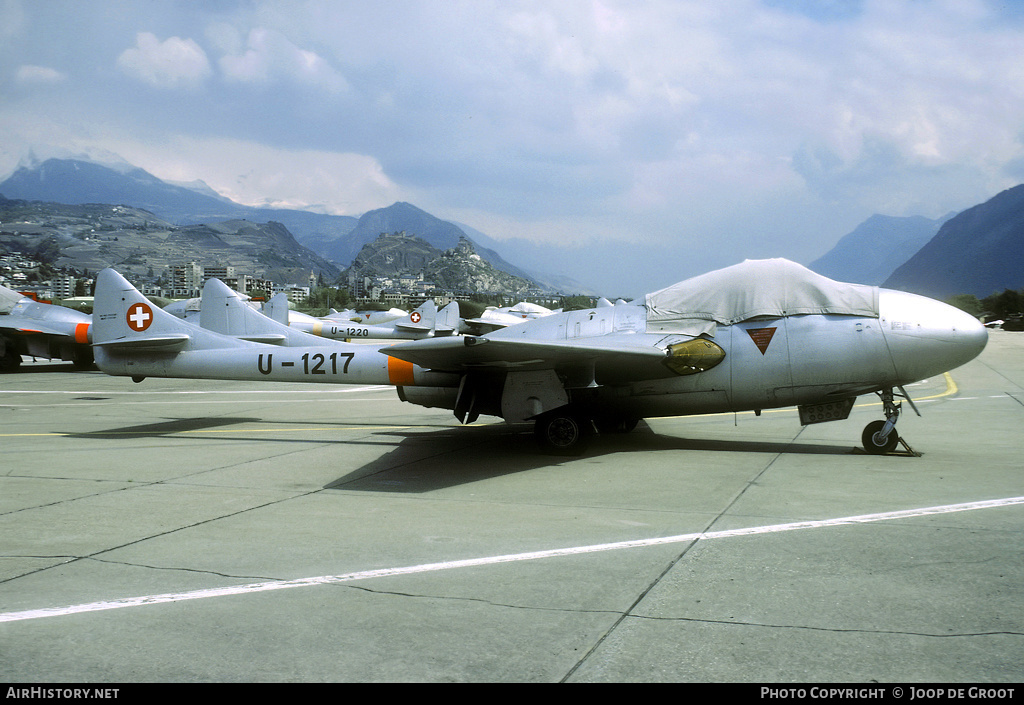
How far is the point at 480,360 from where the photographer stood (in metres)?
9.95

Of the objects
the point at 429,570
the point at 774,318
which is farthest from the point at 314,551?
the point at 774,318

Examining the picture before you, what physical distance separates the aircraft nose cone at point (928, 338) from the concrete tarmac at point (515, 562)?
4.34 ft

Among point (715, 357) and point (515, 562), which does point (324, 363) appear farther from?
point (515, 562)

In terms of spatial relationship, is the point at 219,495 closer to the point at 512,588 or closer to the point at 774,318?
the point at 512,588

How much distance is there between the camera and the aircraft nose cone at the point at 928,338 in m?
10.3

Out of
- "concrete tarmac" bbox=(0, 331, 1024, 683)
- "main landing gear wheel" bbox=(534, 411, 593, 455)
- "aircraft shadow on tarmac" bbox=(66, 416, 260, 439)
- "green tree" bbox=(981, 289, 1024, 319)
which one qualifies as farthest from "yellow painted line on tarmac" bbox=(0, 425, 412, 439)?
"green tree" bbox=(981, 289, 1024, 319)

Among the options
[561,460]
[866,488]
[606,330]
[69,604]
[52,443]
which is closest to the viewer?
[69,604]

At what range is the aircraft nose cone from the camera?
10266 millimetres

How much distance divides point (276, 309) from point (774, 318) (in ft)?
85.4

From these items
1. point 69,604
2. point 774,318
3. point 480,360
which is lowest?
point 69,604

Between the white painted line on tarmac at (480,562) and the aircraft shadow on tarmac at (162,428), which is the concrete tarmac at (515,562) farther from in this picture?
the aircraft shadow on tarmac at (162,428)

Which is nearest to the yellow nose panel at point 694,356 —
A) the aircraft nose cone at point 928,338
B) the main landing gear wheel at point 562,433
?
the main landing gear wheel at point 562,433

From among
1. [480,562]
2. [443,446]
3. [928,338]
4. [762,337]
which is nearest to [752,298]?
[762,337]

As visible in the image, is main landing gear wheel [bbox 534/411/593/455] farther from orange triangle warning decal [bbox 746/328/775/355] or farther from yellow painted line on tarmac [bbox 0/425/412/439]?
yellow painted line on tarmac [bbox 0/425/412/439]
